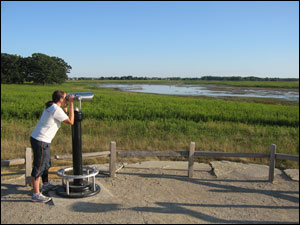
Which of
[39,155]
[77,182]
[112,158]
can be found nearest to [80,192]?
[77,182]

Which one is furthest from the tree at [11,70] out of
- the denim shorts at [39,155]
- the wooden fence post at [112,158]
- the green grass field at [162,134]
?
the denim shorts at [39,155]

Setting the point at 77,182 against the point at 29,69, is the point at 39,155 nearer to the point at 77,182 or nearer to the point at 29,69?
the point at 77,182

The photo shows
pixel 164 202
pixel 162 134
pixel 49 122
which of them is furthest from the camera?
pixel 162 134

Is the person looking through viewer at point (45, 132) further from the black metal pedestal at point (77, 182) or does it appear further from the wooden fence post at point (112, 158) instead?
the wooden fence post at point (112, 158)

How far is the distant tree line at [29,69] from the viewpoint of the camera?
7312cm

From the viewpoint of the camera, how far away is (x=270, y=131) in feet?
43.6

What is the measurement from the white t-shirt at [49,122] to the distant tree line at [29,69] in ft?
245

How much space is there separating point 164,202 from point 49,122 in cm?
230

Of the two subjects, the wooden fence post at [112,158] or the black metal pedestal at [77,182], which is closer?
the black metal pedestal at [77,182]

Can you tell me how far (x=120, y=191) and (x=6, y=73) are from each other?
3036 inches

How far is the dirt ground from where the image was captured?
13.8ft

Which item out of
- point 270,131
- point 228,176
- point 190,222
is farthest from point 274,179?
point 270,131

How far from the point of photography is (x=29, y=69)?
75875 mm

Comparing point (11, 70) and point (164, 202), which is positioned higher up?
point (11, 70)
